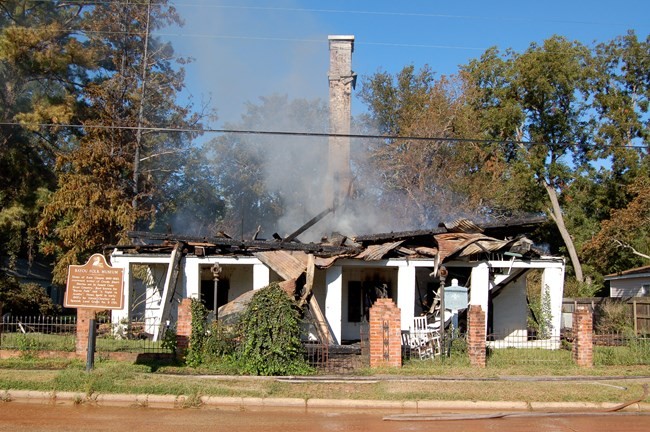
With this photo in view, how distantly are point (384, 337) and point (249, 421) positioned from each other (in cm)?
492

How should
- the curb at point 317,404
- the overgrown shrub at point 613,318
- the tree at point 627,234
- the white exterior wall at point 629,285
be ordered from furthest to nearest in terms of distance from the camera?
the tree at point 627,234 → the white exterior wall at point 629,285 → the overgrown shrub at point 613,318 → the curb at point 317,404

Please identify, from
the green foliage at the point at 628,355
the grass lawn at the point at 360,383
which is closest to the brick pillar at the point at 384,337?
the grass lawn at the point at 360,383

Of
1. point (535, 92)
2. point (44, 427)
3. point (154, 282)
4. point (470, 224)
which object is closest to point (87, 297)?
point (44, 427)

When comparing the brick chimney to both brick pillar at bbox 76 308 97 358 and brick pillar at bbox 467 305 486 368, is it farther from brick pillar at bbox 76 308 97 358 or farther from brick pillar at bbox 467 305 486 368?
brick pillar at bbox 76 308 97 358

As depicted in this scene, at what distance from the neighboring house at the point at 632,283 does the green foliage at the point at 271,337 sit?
19532mm

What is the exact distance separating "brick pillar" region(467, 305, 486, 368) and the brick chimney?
1214 centimetres

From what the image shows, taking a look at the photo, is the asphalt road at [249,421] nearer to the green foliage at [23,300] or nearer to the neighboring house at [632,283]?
the green foliage at [23,300]

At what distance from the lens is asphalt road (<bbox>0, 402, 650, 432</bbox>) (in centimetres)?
950

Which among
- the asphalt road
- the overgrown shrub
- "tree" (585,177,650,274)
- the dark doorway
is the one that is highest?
"tree" (585,177,650,274)

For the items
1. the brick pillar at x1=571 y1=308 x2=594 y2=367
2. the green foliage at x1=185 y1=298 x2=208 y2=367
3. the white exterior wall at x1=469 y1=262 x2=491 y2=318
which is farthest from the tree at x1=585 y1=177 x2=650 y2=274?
the green foliage at x1=185 y1=298 x2=208 y2=367

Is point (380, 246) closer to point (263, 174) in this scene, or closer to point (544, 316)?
point (544, 316)

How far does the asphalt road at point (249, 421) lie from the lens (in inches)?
374

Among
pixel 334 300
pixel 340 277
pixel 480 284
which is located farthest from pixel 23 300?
pixel 480 284

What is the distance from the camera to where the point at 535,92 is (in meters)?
38.9
